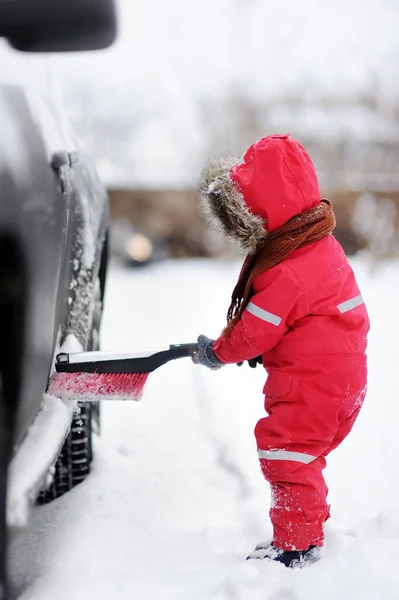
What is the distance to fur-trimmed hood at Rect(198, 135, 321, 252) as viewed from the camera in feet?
5.92

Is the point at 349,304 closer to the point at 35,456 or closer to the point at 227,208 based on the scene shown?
the point at 227,208

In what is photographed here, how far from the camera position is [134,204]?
44.8ft

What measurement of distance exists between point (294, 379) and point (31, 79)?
3.99 ft

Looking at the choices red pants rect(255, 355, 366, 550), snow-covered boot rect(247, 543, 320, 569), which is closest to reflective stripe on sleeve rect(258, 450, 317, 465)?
red pants rect(255, 355, 366, 550)

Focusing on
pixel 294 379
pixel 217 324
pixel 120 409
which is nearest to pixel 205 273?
pixel 217 324

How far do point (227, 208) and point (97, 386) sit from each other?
681 mm

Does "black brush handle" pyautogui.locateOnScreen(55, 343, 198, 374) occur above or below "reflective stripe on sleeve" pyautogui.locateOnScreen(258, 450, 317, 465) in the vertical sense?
above

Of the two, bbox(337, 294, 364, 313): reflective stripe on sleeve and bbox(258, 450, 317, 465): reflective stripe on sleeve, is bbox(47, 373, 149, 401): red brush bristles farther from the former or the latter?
bbox(337, 294, 364, 313): reflective stripe on sleeve

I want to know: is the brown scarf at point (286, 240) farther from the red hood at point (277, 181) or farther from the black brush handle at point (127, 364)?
the black brush handle at point (127, 364)

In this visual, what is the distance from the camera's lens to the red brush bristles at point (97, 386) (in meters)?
1.74

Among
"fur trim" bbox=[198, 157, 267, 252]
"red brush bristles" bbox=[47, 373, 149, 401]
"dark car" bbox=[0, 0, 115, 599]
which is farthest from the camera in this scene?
"fur trim" bbox=[198, 157, 267, 252]

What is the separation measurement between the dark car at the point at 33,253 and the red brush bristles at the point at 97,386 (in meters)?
0.04

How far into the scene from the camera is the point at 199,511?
2.35m

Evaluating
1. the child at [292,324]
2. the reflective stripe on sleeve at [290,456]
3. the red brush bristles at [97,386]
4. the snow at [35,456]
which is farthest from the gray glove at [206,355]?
the snow at [35,456]
